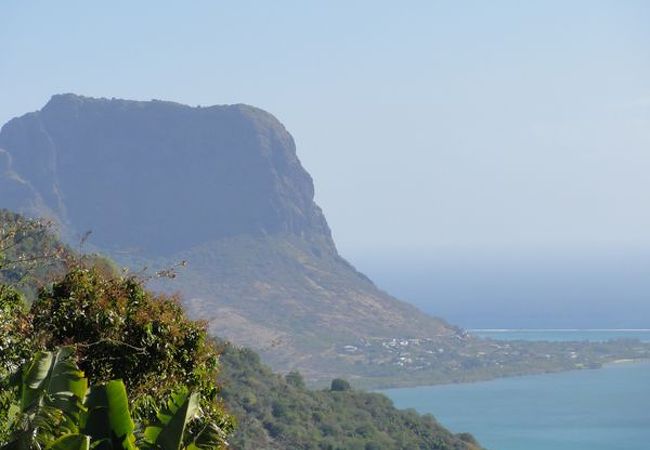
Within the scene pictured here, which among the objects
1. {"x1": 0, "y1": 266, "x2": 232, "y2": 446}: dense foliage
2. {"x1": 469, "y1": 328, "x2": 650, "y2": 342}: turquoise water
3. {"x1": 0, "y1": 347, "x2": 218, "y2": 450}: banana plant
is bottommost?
{"x1": 0, "y1": 347, "x2": 218, "y2": 450}: banana plant

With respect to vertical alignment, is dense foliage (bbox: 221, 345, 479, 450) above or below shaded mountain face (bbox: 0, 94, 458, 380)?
below

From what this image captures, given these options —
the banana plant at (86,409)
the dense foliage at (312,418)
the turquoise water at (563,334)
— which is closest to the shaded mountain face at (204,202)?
the turquoise water at (563,334)

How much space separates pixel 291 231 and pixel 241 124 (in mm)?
14331

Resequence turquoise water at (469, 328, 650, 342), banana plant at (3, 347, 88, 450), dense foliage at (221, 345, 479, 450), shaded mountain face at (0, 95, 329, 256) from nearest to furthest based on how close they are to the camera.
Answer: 1. banana plant at (3, 347, 88, 450)
2. dense foliage at (221, 345, 479, 450)
3. shaded mountain face at (0, 95, 329, 256)
4. turquoise water at (469, 328, 650, 342)

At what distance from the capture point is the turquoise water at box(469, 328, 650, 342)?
121 metres

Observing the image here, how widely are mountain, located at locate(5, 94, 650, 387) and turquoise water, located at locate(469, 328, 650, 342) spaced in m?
13.8

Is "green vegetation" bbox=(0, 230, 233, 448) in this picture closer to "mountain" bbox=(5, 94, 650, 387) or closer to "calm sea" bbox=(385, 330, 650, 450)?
"calm sea" bbox=(385, 330, 650, 450)

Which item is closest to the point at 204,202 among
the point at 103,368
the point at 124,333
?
the point at 124,333

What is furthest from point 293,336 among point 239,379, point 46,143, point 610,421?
point 239,379

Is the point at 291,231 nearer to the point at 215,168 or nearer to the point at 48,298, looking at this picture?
the point at 215,168

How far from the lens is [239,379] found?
36.6 m

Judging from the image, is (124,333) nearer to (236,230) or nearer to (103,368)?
(103,368)

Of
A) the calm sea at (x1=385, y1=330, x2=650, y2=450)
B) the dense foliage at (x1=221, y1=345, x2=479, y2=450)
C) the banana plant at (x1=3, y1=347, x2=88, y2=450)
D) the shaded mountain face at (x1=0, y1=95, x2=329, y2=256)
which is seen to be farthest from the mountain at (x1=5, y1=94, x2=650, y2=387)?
the banana plant at (x1=3, y1=347, x2=88, y2=450)

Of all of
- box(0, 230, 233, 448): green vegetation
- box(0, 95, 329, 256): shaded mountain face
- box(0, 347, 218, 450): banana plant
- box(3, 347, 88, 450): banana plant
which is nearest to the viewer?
Result: box(3, 347, 88, 450): banana plant
